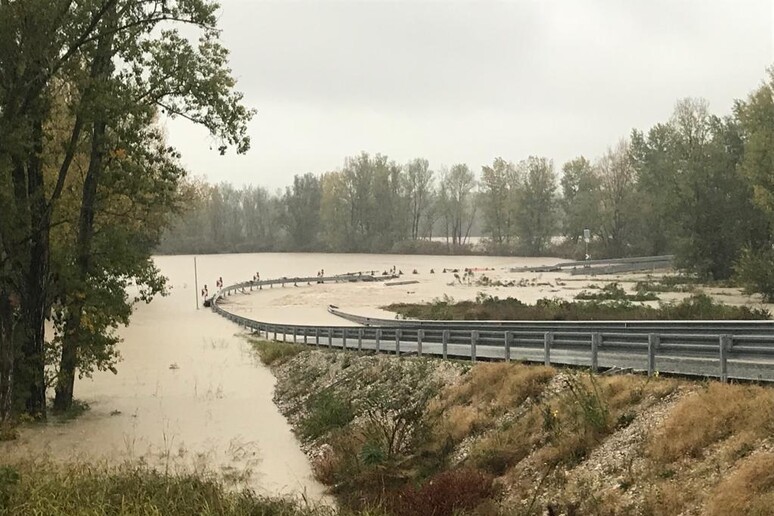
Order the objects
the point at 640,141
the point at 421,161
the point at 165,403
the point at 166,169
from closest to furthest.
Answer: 1. the point at 166,169
2. the point at 165,403
3. the point at 640,141
4. the point at 421,161

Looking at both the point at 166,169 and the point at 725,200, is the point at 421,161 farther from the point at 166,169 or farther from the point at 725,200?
the point at 166,169

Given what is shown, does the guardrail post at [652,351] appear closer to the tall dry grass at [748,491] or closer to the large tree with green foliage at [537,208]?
the tall dry grass at [748,491]

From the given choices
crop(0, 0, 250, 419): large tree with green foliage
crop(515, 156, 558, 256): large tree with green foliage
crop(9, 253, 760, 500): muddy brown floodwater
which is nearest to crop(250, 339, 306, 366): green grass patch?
crop(9, 253, 760, 500): muddy brown floodwater

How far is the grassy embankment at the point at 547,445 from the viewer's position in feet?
30.4

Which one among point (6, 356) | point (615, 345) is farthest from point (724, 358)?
point (6, 356)

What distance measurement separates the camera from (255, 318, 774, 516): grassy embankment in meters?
9.27

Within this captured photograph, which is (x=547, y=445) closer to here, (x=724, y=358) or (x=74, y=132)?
(x=724, y=358)

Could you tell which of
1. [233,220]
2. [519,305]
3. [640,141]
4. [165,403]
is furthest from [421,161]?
[165,403]

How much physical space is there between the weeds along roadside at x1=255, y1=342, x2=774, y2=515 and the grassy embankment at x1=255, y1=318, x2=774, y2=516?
0.03 meters

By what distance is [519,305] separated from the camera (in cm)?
4509

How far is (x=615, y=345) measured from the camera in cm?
1482

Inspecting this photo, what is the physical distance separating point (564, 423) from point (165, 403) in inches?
594

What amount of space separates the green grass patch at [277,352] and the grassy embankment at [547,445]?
12.6 m

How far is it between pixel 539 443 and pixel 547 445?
0.27 m
